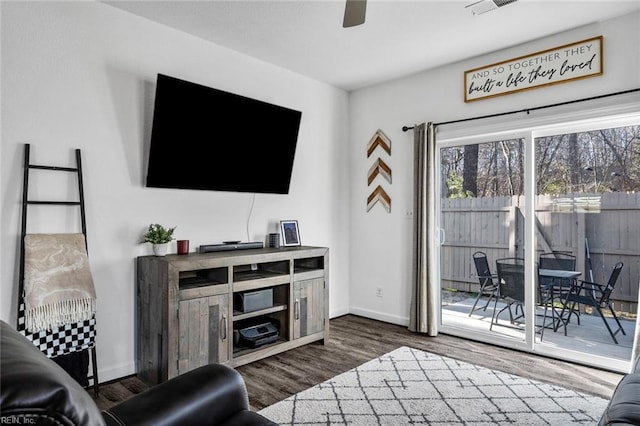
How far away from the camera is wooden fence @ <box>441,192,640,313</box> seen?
309 cm

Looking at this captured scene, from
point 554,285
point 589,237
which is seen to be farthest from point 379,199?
point 589,237

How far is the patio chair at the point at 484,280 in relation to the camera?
3.81 metres

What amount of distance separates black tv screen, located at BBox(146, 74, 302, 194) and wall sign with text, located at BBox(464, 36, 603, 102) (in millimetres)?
1752

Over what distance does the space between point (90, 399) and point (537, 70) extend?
3.82 meters

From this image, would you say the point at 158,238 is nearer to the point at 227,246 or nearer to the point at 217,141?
the point at 227,246

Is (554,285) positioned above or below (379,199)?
below

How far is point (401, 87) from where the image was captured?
432 centimetres

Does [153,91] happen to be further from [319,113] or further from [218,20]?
[319,113]

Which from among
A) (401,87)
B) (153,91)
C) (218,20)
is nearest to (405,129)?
(401,87)

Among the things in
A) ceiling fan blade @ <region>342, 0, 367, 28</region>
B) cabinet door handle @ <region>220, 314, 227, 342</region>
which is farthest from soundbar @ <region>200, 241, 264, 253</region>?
ceiling fan blade @ <region>342, 0, 367, 28</region>

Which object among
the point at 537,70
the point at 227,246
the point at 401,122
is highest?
the point at 537,70

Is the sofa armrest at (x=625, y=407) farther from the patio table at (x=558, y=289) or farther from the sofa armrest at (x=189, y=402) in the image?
the patio table at (x=558, y=289)

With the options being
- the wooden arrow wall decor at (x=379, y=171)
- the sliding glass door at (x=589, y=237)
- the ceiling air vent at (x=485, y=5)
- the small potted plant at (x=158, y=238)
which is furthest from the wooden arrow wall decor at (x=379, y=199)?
the small potted plant at (x=158, y=238)

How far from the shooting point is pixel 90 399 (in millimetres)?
741
